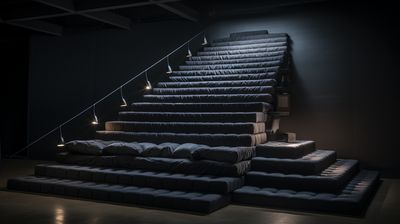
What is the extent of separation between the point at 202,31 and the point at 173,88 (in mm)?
2194

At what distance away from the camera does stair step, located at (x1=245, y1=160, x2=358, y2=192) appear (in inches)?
193

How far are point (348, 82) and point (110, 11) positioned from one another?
17.2 feet

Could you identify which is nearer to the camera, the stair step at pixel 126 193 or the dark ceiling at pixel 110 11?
the stair step at pixel 126 193

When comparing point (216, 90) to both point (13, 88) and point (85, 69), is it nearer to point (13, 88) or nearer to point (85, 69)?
point (85, 69)

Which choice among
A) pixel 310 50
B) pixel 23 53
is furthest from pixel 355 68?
pixel 23 53

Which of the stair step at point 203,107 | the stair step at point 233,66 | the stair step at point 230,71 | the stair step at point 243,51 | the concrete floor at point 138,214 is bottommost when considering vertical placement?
the concrete floor at point 138,214

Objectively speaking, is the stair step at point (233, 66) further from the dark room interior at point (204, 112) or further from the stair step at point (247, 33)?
the stair step at point (247, 33)

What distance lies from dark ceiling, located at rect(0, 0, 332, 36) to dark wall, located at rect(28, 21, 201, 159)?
0.70 ft

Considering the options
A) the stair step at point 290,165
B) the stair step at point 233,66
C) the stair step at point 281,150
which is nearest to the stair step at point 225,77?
the stair step at point 233,66

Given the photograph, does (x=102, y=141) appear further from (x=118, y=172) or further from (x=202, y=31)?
(x=202, y=31)

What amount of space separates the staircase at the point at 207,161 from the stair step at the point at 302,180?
12 mm

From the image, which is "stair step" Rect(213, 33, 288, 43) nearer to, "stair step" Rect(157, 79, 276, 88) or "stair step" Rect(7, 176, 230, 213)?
"stair step" Rect(157, 79, 276, 88)

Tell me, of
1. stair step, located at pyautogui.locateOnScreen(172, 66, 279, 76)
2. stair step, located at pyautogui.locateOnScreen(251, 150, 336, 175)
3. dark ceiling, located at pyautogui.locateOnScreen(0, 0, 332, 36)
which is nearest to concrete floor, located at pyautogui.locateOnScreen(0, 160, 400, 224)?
stair step, located at pyautogui.locateOnScreen(251, 150, 336, 175)

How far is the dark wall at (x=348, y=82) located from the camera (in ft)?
24.0
